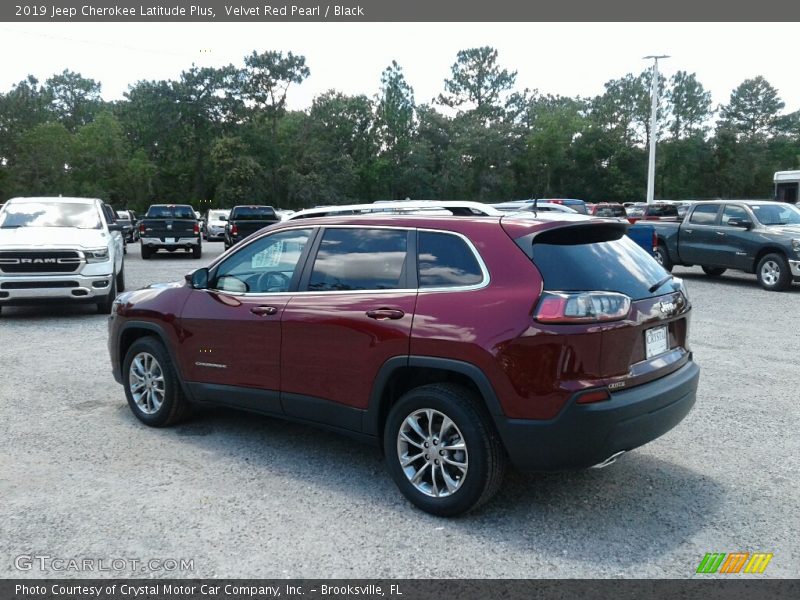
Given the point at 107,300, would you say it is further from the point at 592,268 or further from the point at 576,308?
the point at 576,308

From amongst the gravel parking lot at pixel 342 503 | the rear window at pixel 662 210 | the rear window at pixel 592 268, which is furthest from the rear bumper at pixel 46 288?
the rear window at pixel 662 210

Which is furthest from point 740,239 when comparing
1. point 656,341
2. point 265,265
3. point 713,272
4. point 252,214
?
point 252,214

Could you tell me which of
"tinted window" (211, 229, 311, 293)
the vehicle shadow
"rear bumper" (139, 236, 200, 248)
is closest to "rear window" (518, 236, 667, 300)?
the vehicle shadow

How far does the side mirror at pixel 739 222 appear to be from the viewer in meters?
15.4

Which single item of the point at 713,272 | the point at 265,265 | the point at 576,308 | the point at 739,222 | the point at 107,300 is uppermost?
the point at 739,222

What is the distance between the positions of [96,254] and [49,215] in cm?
169

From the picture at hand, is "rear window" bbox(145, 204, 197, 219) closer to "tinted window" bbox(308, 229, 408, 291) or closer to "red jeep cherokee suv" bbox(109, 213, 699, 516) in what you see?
"red jeep cherokee suv" bbox(109, 213, 699, 516)

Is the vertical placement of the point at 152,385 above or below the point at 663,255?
below

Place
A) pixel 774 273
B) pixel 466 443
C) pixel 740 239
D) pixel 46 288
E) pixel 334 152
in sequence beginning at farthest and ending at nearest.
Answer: pixel 334 152, pixel 740 239, pixel 774 273, pixel 46 288, pixel 466 443

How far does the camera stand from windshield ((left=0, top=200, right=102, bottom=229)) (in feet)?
40.6

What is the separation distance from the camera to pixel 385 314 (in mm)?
4422

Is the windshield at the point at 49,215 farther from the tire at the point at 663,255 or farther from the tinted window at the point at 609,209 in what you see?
the tinted window at the point at 609,209

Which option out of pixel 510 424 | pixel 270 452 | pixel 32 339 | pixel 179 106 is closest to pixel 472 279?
pixel 510 424

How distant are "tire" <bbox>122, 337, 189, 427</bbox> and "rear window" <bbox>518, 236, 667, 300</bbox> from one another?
10.3 feet
